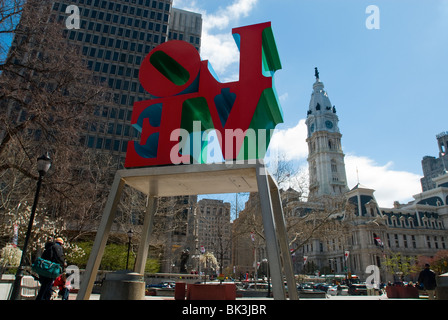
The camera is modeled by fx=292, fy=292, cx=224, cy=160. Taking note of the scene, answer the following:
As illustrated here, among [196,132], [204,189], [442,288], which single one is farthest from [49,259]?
[442,288]

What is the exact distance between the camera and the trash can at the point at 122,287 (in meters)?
7.43

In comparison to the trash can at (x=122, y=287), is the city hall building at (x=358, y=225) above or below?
above

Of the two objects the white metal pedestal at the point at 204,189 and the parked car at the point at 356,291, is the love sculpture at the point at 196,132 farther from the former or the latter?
the parked car at the point at 356,291

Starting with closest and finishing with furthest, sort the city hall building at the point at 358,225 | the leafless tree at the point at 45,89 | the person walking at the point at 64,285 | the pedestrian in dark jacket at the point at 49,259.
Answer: the pedestrian in dark jacket at the point at 49,259
the person walking at the point at 64,285
the leafless tree at the point at 45,89
the city hall building at the point at 358,225

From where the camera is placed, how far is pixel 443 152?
477ft

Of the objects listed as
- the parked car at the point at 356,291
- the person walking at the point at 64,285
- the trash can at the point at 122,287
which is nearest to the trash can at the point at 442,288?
the trash can at the point at 122,287

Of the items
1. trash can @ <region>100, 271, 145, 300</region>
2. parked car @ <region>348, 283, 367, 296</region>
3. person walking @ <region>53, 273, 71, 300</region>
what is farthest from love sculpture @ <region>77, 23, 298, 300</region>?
parked car @ <region>348, 283, 367, 296</region>

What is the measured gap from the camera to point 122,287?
7500mm

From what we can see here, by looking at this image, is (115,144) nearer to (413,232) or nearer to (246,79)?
(246,79)

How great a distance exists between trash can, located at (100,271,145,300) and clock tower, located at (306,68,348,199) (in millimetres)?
110955

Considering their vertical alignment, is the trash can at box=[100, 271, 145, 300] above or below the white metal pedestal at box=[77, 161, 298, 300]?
below

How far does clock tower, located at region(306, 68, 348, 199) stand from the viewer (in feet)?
378

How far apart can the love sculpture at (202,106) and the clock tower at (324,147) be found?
110 metres

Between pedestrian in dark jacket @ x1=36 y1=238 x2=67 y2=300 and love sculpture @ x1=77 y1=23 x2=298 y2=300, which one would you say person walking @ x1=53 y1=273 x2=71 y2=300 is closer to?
pedestrian in dark jacket @ x1=36 y1=238 x2=67 y2=300
